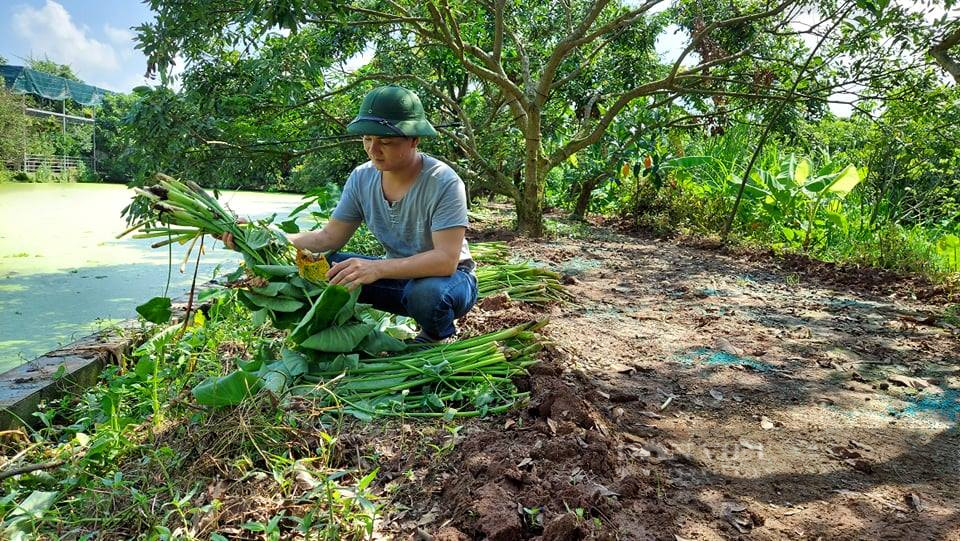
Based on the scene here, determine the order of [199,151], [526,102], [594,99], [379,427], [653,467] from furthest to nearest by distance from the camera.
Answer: [594,99] < [526,102] < [199,151] < [379,427] < [653,467]

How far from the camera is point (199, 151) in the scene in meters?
4.46

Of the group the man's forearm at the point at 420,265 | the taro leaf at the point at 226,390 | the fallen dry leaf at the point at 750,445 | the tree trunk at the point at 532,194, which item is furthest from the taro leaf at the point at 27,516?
the tree trunk at the point at 532,194

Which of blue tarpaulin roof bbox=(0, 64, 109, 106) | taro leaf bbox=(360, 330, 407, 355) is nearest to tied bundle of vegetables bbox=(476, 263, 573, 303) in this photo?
taro leaf bbox=(360, 330, 407, 355)

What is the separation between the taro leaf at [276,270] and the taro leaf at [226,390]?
15.1 inches

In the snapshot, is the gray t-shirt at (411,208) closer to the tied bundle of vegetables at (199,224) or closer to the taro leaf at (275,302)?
the tied bundle of vegetables at (199,224)

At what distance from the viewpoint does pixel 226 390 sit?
1.70 meters

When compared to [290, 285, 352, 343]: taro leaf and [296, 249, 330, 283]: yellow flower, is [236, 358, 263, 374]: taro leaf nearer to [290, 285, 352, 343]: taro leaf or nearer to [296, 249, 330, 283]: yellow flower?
[290, 285, 352, 343]: taro leaf

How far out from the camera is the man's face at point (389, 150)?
2076mm

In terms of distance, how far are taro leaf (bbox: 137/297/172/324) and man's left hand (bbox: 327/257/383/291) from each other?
52 cm

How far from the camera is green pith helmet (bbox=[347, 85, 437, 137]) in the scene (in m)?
2.02

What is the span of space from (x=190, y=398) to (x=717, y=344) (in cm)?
215

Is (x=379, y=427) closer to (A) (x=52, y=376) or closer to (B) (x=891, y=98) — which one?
(A) (x=52, y=376)

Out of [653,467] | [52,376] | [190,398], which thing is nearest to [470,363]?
[653,467]

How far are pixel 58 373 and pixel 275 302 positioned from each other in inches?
40.0
